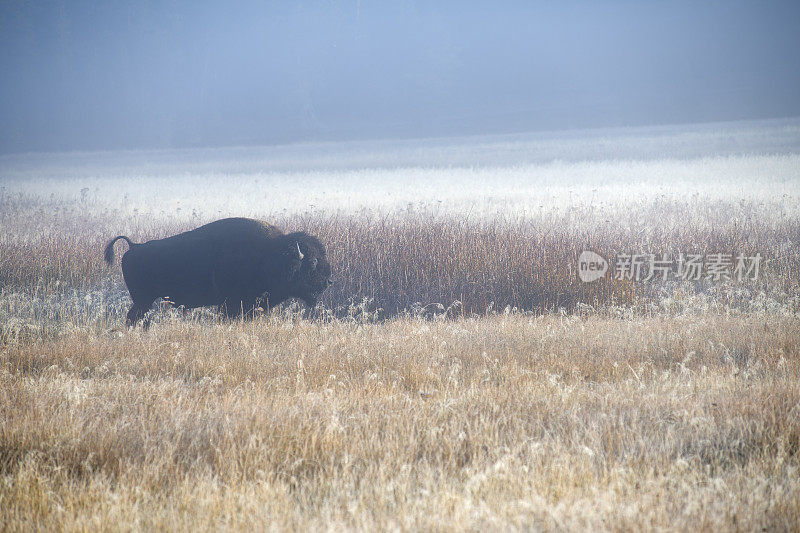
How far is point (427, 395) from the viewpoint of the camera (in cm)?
444

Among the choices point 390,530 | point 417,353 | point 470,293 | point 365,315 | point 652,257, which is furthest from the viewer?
point 652,257

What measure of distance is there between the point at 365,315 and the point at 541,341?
8.37 feet

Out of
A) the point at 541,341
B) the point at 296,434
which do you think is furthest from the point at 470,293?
the point at 296,434

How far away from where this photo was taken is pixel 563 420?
3.94 metres

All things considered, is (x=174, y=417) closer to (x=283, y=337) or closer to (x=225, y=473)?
(x=225, y=473)

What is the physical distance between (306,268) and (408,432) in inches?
139

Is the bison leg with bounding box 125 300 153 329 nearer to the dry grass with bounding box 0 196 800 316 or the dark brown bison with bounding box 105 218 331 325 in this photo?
the dark brown bison with bounding box 105 218 331 325

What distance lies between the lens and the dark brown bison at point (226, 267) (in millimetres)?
6605

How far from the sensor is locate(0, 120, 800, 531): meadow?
2824 millimetres

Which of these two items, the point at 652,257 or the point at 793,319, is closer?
the point at 793,319
